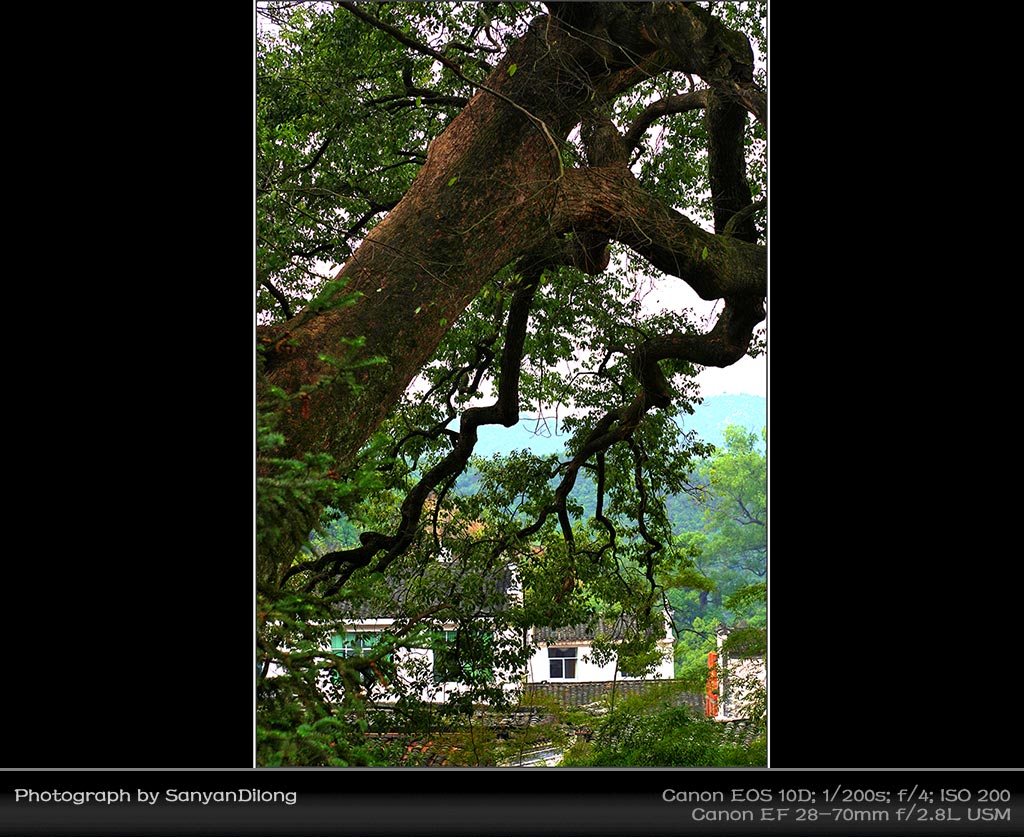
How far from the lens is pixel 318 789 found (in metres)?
2.65

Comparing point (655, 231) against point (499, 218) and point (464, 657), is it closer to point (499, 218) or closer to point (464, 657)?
point (499, 218)

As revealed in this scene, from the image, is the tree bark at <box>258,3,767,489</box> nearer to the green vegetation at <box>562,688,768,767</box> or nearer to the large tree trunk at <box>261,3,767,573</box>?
the large tree trunk at <box>261,3,767,573</box>

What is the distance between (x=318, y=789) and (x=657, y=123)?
529 centimetres

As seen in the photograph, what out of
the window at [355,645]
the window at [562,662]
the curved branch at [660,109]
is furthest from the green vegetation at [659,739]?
the curved branch at [660,109]

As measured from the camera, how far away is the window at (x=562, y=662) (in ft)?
21.4

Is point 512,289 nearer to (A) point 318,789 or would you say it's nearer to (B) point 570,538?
(B) point 570,538

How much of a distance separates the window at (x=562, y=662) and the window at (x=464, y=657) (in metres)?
0.60

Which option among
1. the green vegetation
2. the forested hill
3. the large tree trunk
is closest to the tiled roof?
the green vegetation

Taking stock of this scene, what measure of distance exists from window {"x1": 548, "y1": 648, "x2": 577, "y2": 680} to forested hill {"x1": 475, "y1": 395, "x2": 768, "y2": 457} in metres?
1.48

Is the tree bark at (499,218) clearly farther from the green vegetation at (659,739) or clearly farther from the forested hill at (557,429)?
the green vegetation at (659,739)

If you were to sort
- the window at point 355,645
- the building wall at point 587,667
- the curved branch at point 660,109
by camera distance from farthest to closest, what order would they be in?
the building wall at point 587,667 < the curved branch at point 660,109 < the window at point 355,645

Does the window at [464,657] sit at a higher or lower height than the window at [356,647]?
lower
